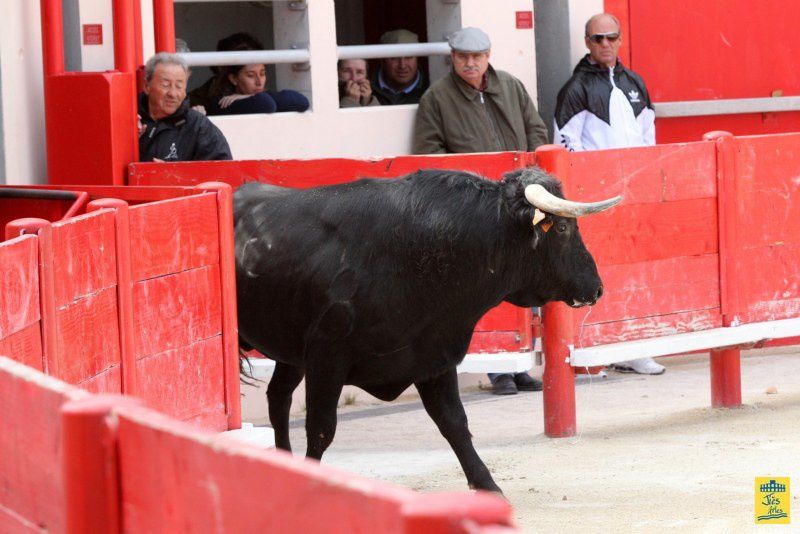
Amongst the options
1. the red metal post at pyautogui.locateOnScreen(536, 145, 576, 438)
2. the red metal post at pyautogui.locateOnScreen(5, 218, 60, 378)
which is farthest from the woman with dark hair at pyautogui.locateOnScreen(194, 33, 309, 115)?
the red metal post at pyautogui.locateOnScreen(5, 218, 60, 378)

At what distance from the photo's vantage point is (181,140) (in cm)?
696

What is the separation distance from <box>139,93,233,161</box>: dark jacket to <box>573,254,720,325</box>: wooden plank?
6.04 ft

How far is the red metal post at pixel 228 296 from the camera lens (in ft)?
17.0

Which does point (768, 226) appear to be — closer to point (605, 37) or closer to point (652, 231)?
point (652, 231)

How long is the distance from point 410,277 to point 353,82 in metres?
3.29

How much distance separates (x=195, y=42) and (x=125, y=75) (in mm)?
4611

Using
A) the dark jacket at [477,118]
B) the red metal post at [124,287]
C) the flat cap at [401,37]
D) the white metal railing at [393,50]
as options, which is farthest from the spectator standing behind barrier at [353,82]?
the red metal post at [124,287]

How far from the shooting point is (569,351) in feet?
21.7

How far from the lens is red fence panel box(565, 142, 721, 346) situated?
664 cm

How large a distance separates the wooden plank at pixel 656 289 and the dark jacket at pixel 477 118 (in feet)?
4.73

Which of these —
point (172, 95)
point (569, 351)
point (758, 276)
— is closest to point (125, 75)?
point (172, 95)

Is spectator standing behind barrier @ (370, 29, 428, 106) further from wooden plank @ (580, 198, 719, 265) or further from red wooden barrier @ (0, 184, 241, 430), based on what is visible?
red wooden barrier @ (0, 184, 241, 430)

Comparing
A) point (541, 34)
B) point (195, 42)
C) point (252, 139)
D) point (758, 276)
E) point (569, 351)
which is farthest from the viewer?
point (195, 42)

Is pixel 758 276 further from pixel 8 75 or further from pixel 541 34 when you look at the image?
pixel 8 75
